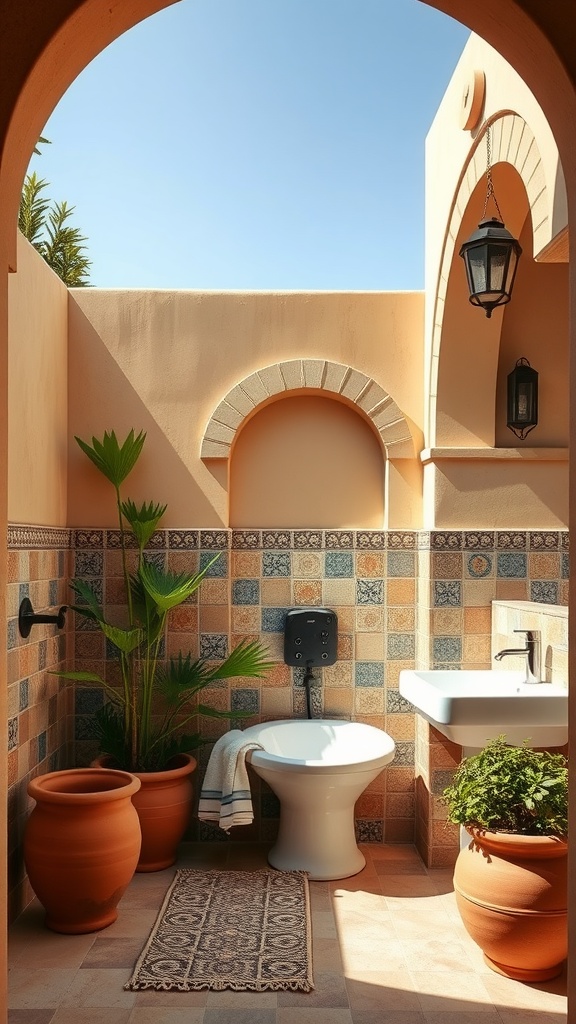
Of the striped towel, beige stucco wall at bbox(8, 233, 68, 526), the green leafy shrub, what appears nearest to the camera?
the green leafy shrub

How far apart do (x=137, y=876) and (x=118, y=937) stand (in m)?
0.67

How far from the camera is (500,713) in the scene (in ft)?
11.0

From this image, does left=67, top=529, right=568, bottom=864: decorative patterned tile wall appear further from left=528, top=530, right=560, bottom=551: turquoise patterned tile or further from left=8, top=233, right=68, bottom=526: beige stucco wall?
left=8, top=233, right=68, bottom=526: beige stucco wall

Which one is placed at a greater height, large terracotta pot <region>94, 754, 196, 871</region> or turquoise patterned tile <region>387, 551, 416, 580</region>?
turquoise patterned tile <region>387, 551, 416, 580</region>

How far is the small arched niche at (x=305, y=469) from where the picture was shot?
4758 mm

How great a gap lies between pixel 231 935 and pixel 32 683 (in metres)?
1.35

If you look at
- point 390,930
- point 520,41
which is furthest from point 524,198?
point 390,930

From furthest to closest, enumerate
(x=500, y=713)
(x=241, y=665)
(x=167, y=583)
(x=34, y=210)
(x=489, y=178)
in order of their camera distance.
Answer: (x=34, y=210) < (x=167, y=583) < (x=241, y=665) < (x=489, y=178) < (x=500, y=713)

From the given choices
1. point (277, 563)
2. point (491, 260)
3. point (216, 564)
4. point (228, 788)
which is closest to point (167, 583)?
point (216, 564)

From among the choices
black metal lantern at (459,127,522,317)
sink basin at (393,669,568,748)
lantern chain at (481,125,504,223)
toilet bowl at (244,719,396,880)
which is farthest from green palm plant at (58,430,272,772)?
lantern chain at (481,125,504,223)

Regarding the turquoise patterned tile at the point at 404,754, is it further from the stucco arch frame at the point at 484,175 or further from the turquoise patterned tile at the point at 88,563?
the turquoise patterned tile at the point at 88,563

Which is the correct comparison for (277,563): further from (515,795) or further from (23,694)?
(515,795)

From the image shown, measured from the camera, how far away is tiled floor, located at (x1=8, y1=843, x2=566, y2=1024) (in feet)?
9.50

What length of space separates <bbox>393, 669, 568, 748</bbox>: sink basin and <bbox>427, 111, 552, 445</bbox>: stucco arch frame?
1388 millimetres
